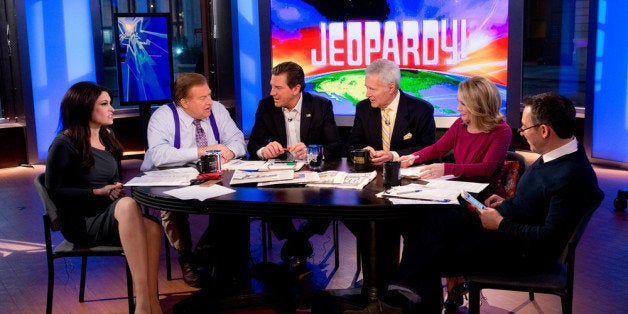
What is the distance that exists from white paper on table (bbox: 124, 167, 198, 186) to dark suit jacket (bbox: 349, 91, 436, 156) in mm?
1133

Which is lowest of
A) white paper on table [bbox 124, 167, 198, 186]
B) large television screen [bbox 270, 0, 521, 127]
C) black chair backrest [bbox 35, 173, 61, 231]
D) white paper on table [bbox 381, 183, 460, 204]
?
black chair backrest [bbox 35, 173, 61, 231]

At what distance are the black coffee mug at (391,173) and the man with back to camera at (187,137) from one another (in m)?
1.05

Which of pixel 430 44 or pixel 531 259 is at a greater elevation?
pixel 430 44

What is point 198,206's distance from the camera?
2.86m

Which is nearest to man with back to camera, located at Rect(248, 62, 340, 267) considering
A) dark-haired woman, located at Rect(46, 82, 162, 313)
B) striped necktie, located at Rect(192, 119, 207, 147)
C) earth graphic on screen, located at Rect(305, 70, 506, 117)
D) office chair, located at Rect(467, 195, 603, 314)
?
striped necktie, located at Rect(192, 119, 207, 147)

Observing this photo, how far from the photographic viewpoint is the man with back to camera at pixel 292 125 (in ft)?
13.6

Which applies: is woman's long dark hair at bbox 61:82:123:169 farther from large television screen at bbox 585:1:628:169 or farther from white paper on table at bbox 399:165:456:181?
large television screen at bbox 585:1:628:169

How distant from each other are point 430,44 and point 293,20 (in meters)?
1.18

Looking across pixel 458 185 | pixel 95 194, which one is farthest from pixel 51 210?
pixel 458 185

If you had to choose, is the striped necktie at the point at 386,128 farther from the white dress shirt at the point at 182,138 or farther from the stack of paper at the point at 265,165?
the white dress shirt at the point at 182,138

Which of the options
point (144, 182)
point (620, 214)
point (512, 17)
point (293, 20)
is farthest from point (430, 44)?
point (144, 182)

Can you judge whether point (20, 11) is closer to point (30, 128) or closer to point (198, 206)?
point (30, 128)

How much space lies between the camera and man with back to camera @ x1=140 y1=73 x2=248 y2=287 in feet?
12.2

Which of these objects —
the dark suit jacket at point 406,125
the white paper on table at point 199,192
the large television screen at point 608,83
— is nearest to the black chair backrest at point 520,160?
the dark suit jacket at point 406,125
